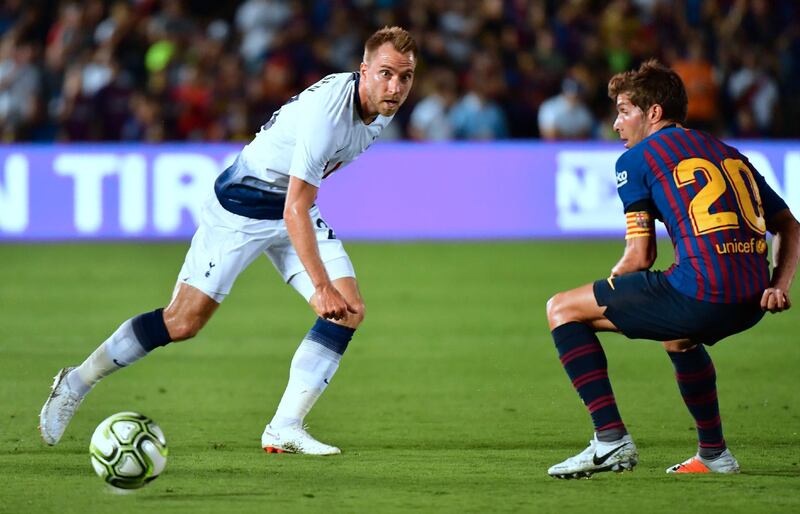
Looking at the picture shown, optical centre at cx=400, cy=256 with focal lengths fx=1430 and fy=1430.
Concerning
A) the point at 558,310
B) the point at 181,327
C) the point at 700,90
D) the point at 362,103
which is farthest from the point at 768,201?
the point at 700,90

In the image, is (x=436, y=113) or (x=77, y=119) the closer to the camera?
(x=77, y=119)

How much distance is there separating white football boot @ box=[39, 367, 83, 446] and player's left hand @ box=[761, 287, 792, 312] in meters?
3.25

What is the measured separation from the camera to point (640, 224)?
579cm

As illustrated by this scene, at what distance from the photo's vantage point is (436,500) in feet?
18.2

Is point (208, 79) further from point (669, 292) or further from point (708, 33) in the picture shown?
point (669, 292)

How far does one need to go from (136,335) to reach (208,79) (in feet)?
38.1

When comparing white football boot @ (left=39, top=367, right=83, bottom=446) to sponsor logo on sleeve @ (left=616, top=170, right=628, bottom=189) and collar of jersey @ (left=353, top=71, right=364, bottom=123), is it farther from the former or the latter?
sponsor logo on sleeve @ (left=616, top=170, right=628, bottom=189)

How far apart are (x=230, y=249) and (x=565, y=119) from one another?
11031 millimetres

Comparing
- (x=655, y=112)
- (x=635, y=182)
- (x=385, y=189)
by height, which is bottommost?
(x=385, y=189)

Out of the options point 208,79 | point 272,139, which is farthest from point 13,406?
point 208,79

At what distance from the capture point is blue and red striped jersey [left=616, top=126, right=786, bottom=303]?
573 cm

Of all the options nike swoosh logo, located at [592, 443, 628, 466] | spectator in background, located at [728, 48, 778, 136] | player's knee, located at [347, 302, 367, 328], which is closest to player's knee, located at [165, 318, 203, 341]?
player's knee, located at [347, 302, 367, 328]

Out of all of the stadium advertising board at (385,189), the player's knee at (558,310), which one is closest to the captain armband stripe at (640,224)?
the player's knee at (558,310)

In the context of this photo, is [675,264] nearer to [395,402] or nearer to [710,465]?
[710,465]
